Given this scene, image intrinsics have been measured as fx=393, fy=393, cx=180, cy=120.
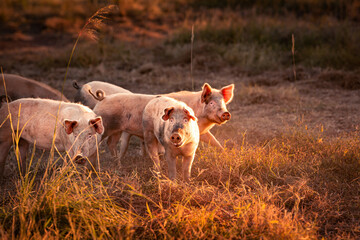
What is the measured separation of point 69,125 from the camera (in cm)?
407

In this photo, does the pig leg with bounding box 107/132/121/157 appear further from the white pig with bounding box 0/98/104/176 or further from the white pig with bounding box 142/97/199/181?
the white pig with bounding box 142/97/199/181

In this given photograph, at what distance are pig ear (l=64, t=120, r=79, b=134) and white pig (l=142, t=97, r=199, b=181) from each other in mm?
815

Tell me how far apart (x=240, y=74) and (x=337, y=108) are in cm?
385

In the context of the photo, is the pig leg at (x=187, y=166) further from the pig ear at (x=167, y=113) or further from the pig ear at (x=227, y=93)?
the pig ear at (x=227, y=93)

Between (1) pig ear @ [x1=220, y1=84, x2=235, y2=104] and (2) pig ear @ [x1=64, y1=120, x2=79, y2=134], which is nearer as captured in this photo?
(2) pig ear @ [x1=64, y1=120, x2=79, y2=134]

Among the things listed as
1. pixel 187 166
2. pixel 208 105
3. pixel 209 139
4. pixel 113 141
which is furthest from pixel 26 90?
pixel 187 166

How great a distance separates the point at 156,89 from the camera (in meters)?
9.75

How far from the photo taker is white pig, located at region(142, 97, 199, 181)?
3764 mm

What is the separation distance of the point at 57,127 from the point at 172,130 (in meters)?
1.55

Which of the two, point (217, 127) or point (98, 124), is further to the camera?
point (217, 127)

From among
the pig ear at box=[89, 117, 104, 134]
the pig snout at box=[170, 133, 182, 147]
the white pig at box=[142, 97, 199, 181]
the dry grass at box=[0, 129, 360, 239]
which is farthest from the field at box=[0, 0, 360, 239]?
the pig ear at box=[89, 117, 104, 134]

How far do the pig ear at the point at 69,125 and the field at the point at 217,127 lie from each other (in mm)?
546

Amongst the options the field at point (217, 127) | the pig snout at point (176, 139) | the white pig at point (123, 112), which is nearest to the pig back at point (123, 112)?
the white pig at point (123, 112)

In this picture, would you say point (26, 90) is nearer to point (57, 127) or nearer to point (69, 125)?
point (57, 127)
